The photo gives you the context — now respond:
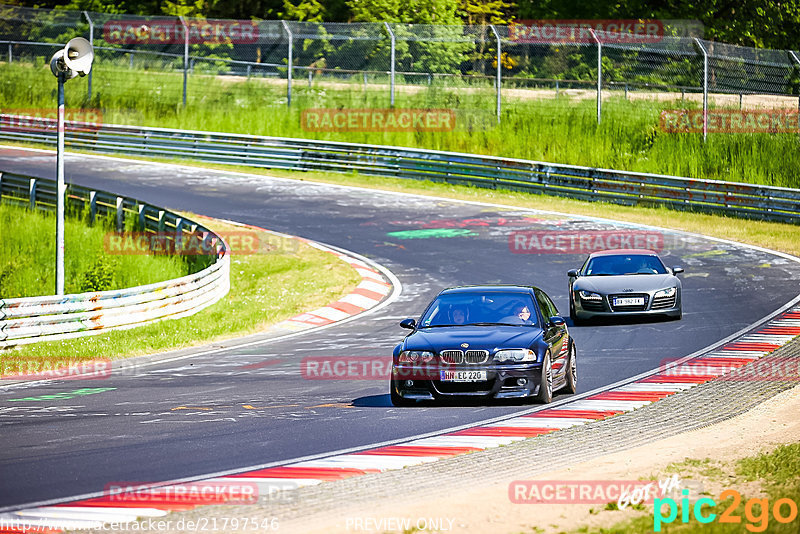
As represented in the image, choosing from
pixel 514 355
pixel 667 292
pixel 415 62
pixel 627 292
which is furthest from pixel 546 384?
pixel 415 62

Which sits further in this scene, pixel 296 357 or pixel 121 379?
pixel 296 357

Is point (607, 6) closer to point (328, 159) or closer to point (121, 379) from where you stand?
point (328, 159)

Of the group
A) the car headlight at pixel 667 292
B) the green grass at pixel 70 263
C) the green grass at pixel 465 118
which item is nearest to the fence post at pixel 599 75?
the green grass at pixel 465 118

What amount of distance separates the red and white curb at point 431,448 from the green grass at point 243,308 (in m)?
8.07

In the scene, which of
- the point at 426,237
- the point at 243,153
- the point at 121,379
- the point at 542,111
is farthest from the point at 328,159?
the point at 121,379

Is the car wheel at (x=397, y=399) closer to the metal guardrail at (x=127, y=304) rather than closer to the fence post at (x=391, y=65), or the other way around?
the metal guardrail at (x=127, y=304)

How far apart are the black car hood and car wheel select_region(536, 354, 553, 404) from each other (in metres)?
0.30

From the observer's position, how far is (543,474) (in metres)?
9.38

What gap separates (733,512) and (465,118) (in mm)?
32515

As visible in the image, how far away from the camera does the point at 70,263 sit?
25.5 metres

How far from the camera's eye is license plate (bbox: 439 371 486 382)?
1223cm

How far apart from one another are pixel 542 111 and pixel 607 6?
66.3 ft

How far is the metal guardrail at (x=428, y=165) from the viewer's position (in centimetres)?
3073

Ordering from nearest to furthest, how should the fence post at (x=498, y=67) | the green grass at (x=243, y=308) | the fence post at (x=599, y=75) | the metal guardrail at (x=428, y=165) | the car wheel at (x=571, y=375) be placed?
the car wheel at (x=571, y=375), the green grass at (x=243, y=308), the metal guardrail at (x=428, y=165), the fence post at (x=599, y=75), the fence post at (x=498, y=67)
